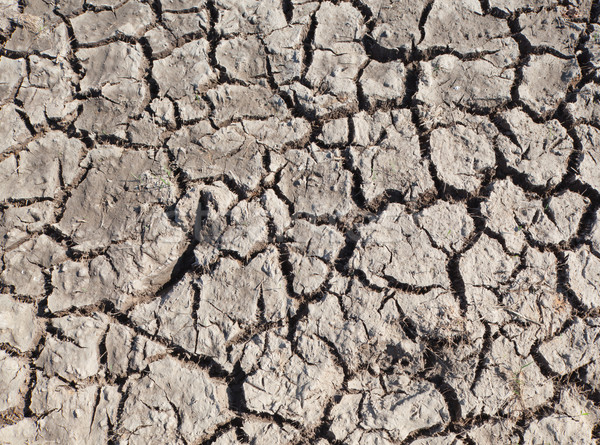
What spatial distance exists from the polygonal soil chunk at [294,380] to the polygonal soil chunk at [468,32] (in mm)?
1637

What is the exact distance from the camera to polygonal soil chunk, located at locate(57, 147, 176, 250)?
2.25m

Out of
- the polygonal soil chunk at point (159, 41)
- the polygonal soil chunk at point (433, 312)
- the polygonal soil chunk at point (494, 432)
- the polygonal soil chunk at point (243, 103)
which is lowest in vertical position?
the polygonal soil chunk at point (494, 432)

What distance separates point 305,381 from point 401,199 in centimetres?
93

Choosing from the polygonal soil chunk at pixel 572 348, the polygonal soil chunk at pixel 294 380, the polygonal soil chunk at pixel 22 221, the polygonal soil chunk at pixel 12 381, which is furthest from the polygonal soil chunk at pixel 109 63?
the polygonal soil chunk at pixel 572 348

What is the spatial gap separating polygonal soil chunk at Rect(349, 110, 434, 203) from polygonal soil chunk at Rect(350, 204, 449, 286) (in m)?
0.13

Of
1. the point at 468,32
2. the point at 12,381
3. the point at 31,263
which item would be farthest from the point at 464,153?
the point at 12,381

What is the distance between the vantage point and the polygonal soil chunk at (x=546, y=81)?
2.37m

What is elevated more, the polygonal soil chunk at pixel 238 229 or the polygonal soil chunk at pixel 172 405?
the polygonal soil chunk at pixel 238 229

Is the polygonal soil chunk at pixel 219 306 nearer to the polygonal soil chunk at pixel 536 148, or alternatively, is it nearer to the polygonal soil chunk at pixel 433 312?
the polygonal soil chunk at pixel 433 312

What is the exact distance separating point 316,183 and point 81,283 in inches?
46.2

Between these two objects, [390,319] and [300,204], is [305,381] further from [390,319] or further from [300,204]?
[300,204]

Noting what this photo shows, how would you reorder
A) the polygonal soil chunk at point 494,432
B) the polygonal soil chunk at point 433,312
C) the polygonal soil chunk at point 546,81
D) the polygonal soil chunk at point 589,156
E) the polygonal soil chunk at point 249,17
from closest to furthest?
the polygonal soil chunk at point 494,432 → the polygonal soil chunk at point 433,312 → the polygonal soil chunk at point 589,156 → the polygonal soil chunk at point 546,81 → the polygonal soil chunk at point 249,17

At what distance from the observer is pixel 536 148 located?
7.55ft

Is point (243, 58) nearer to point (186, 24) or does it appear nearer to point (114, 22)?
point (186, 24)
